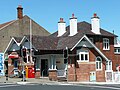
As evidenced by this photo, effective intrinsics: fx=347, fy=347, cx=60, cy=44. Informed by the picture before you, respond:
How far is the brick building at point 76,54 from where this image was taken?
147 feet

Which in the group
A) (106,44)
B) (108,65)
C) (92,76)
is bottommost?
(92,76)

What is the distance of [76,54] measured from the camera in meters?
45.0

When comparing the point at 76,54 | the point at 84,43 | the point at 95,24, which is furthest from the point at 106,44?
the point at 76,54

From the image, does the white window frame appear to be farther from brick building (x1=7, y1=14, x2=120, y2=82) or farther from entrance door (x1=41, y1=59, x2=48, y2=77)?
entrance door (x1=41, y1=59, x2=48, y2=77)

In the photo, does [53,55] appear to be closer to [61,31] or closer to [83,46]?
[83,46]

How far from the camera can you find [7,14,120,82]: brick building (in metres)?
44.9

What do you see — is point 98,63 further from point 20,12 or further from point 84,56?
point 20,12

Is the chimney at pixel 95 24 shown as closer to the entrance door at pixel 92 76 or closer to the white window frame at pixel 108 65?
the white window frame at pixel 108 65

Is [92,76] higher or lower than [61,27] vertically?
lower

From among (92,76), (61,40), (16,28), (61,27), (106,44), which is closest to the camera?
(92,76)

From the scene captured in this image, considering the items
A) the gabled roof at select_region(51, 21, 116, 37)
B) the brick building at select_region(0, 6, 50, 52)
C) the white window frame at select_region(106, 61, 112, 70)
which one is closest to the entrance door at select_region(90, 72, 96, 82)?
the white window frame at select_region(106, 61, 112, 70)

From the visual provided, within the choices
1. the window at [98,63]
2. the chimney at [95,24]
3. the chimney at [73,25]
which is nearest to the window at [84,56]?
the window at [98,63]

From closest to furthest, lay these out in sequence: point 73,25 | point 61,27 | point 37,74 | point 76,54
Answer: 1. point 76,54
2. point 37,74
3. point 73,25
4. point 61,27

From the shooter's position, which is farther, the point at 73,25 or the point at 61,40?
the point at 61,40
